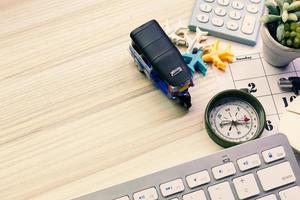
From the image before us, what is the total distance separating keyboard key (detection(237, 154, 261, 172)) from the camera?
577 mm

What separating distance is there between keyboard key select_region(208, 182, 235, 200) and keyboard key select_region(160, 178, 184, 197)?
0.11ft

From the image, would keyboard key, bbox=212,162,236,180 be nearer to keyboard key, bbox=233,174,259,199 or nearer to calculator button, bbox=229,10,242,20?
keyboard key, bbox=233,174,259,199

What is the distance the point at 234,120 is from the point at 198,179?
98 mm

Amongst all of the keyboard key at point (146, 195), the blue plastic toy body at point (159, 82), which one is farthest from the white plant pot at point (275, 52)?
the keyboard key at point (146, 195)

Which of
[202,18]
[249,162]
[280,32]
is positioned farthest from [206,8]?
[249,162]

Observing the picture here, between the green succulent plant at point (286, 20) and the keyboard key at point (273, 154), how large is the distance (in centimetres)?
13

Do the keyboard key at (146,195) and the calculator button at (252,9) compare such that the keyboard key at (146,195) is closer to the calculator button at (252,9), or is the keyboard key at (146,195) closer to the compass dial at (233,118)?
the compass dial at (233,118)

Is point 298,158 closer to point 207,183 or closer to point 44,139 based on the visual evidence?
point 207,183

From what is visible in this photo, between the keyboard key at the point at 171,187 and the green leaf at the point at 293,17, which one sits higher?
the green leaf at the point at 293,17

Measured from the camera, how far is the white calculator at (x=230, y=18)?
679mm

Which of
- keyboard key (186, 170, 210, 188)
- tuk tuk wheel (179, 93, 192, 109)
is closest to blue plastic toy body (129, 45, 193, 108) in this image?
tuk tuk wheel (179, 93, 192, 109)

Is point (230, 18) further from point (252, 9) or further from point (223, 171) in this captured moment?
point (223, 171)

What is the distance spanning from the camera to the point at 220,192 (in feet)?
1.86

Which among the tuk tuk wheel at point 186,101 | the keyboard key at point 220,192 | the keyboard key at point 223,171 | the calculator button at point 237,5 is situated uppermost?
the calculator button at point 237,5
